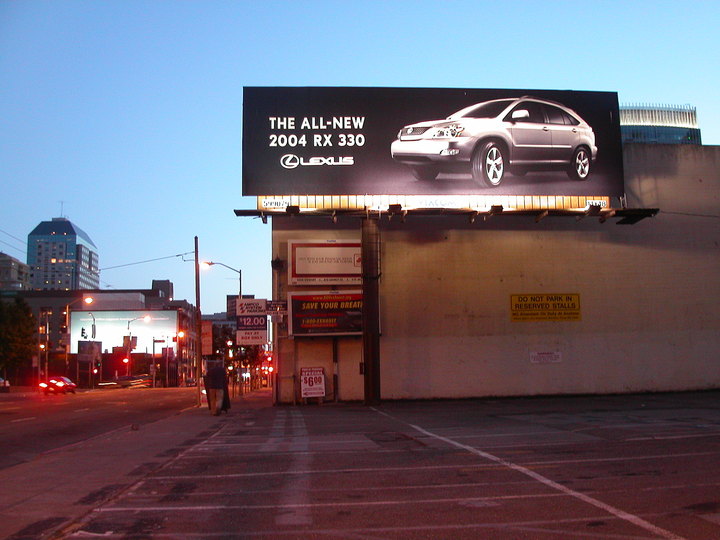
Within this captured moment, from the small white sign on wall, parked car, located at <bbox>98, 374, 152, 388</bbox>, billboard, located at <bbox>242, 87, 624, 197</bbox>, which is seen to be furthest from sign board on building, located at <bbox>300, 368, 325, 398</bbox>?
parked car, located at <bbox>98, 374, 152, 388</bbox>

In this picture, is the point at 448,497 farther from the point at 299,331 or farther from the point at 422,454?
the point at 299,331

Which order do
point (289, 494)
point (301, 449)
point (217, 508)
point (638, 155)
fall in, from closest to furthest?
point (217, 508) → point (289, 494) → point (301, 449) → point (638, 155)

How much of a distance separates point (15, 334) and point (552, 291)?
172 ft

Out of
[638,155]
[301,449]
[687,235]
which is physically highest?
[638,155]

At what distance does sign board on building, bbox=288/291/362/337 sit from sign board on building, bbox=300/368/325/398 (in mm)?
1488

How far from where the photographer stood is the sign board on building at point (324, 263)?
31.1 meters

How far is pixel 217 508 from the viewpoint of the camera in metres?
8.53

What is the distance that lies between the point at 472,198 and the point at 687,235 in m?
10.4

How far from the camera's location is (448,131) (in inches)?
1192

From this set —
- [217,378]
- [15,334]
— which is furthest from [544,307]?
[15,334]

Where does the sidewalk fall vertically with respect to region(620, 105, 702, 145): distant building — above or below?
below

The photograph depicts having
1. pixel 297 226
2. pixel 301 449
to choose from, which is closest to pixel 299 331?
pixel 297 226

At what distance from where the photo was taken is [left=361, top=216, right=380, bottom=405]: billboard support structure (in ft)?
97.4

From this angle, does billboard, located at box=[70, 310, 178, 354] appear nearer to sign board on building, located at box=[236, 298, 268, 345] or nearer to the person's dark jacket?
sign board on building, located at box=[236, 298, 268, 345]
